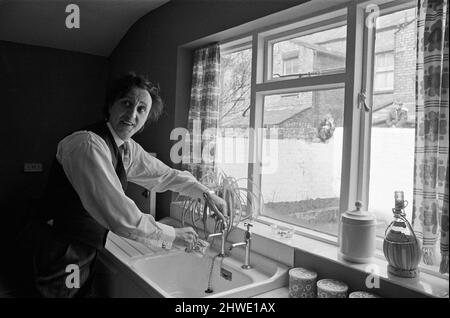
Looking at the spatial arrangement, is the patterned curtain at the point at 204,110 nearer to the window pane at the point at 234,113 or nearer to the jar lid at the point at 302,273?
the window pane at the point at 234,113

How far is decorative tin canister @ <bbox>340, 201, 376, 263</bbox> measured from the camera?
132 cm

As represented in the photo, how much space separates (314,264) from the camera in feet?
4.69

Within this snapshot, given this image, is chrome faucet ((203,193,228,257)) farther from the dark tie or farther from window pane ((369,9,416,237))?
window pane ((369,9,416,237))

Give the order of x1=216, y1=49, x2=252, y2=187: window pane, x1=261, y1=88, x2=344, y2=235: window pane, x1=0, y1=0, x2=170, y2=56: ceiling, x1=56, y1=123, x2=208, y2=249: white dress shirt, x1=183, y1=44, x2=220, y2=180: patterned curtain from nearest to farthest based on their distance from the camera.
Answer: x1=56, y1=123, x2=208, y2=249: white dress shirt → x1=261, y1=88, x2=344, y2=235: window pane → x1=216, y1=49, x2=252, y2=187: window pane → x1=183, y1=44, x2=220, y2=180: patterned curtain → x1=0, y1=0, x2=170, y2=56: ceiling

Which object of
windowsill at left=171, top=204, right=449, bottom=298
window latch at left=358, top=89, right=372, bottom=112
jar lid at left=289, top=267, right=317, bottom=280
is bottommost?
jar lid at left=289, top=267, right=317, bottom=280

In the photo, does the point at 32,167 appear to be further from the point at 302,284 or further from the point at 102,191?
the point at 302,284

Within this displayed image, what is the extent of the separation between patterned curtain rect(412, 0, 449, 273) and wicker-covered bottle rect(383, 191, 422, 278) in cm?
6

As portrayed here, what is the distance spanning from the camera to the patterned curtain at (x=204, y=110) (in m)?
2.32

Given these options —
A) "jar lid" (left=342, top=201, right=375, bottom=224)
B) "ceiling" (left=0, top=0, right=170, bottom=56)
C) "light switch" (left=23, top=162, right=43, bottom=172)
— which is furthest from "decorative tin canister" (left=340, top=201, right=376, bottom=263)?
"light switch" (left=23, top=162, right=43, bottom=172)

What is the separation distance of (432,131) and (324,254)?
0.64 metres

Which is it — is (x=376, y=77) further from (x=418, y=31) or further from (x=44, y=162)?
(x=44, y=162)

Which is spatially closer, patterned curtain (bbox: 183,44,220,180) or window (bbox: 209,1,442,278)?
window (bbox: 209,1,442,278)

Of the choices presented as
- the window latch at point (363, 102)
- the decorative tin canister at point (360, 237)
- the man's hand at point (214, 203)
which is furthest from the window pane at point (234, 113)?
the decorative tin canister at point (360, 237)

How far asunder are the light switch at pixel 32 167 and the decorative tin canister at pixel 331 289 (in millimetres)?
2909
